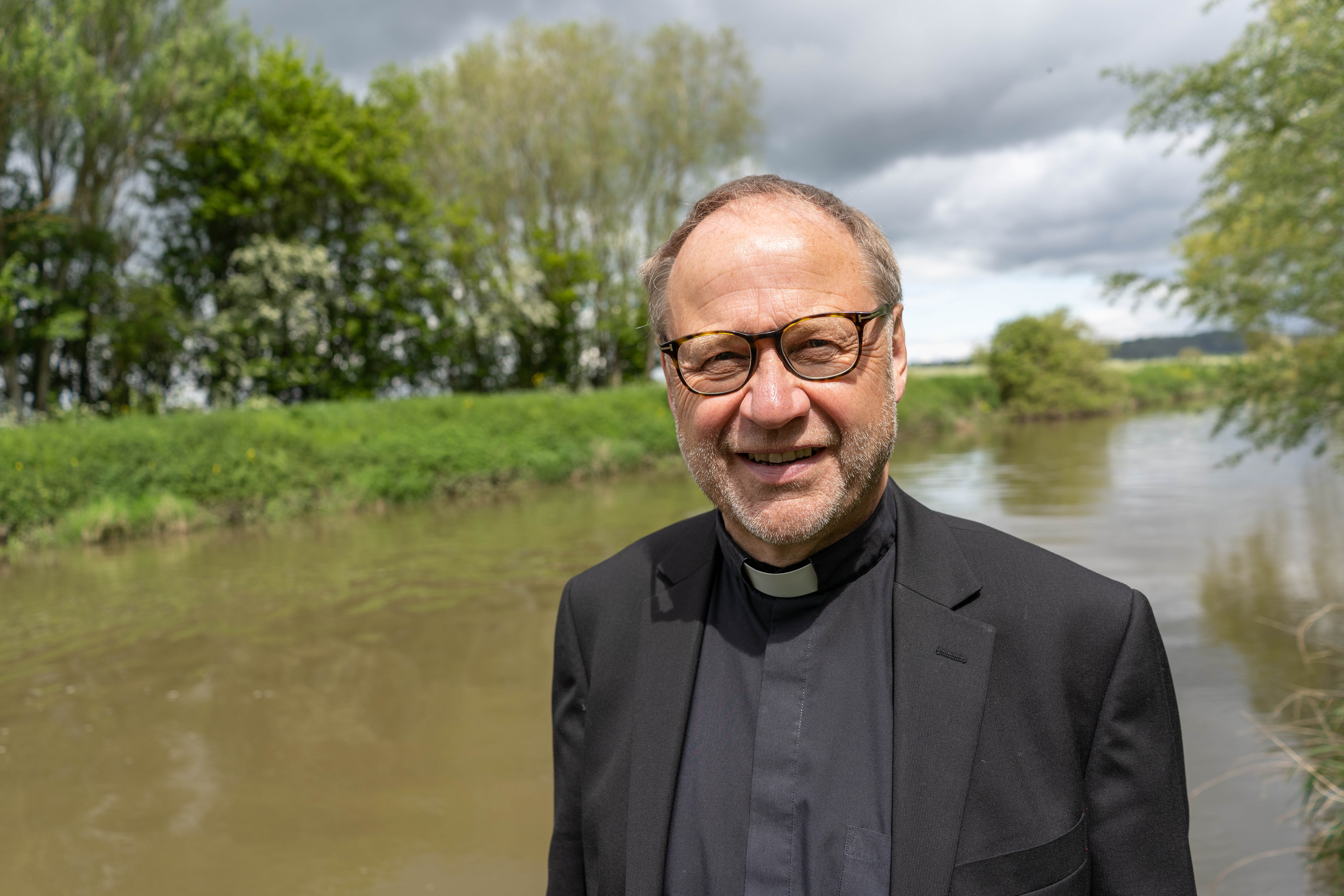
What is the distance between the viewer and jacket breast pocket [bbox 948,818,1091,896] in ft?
4.35

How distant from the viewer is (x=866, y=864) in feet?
4.50

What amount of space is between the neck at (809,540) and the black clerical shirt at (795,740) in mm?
14

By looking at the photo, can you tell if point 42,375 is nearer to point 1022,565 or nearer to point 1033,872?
point 1022,565

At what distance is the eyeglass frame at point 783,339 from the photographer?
1.53m

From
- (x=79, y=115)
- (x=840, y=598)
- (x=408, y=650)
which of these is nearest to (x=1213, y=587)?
(x=408, y=650)

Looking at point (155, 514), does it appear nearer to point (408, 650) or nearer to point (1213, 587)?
point (408, 650)

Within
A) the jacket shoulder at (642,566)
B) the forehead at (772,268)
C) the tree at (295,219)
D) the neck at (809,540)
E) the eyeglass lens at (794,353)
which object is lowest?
the jacket shoulder at (642,566)

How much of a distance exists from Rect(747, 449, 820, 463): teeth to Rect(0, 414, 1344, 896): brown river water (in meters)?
3.51

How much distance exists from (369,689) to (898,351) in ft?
20.2

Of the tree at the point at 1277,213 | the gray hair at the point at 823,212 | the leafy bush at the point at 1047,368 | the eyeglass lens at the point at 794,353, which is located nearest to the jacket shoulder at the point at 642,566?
the eyeglass lens at the point at 794,353

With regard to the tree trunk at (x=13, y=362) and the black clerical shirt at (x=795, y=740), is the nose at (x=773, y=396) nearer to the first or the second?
the black clerical shirt at (x=795, y=740)

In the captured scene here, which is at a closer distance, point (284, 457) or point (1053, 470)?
point (284, 457)

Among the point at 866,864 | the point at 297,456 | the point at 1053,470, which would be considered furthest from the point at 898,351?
the point at 1053,470

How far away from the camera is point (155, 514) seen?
1340cm
